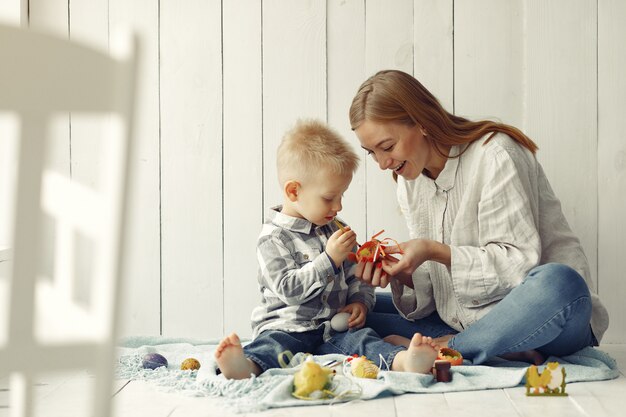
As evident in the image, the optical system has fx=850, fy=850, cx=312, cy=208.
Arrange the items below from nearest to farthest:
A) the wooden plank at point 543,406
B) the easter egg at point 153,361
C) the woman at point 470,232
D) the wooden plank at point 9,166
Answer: the wooden plank at point 9,166 → the wooden plank at point 543,406 → the woman at point 470,232 → the easter egg at point 153,361

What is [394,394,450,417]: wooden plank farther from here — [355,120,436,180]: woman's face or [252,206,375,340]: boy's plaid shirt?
[355,120,436,180]: woman's face

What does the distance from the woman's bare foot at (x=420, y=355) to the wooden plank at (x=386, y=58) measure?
678 mm

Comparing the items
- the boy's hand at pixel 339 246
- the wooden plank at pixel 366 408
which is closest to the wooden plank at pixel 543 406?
the wooden plank at pixel 366 408

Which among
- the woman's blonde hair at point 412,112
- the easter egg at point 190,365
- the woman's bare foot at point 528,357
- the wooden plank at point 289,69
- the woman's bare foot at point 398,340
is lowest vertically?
the easter egg at point 190,365

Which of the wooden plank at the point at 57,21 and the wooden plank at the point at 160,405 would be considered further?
the wooden plank at the point at 57,21

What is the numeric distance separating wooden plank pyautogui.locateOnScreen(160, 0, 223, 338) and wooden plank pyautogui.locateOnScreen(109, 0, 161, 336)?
0.02 m

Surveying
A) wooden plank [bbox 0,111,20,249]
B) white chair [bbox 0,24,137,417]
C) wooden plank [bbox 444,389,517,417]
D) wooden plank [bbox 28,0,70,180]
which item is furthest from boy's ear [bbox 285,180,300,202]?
wooden plank [bbox 0,111,20,249]

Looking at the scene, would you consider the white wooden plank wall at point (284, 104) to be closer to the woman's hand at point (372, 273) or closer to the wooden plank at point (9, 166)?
the woman's hand at point (372, 273)

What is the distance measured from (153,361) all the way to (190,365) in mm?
99

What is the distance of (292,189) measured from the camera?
205 centimetres

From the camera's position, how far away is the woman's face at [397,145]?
2.01 meters

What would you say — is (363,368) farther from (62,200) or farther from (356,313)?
(62,200)

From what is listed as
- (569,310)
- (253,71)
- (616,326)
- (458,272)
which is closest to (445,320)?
(458,272)

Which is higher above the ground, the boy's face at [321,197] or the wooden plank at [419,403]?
the boy's face at [321,197]
